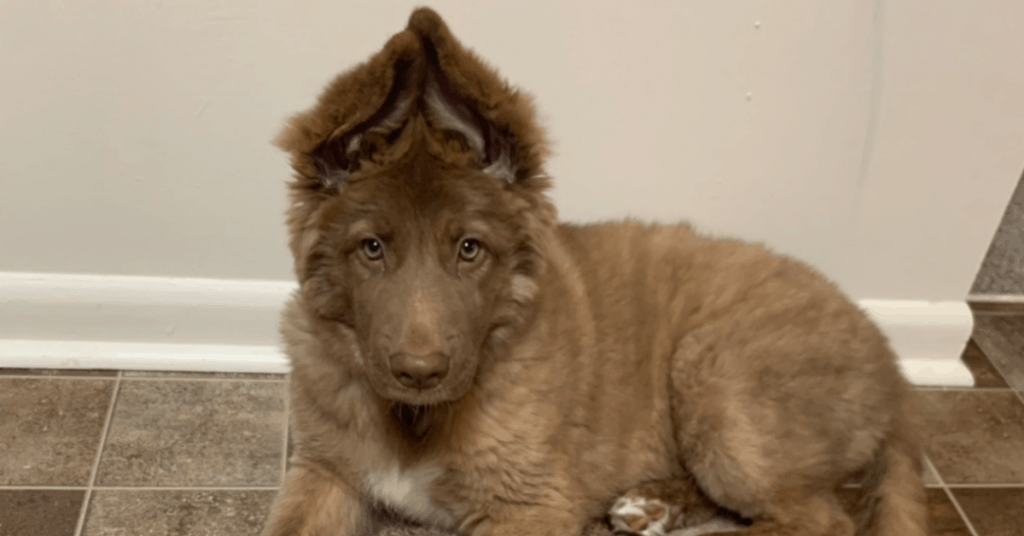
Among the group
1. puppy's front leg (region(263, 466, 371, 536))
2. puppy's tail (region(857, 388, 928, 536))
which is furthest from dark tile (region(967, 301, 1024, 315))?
puppy's front leg (region(263, 466, 371, 536))

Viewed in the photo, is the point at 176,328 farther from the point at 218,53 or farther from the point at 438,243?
the point at 438,243

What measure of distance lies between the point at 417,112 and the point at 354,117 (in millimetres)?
155

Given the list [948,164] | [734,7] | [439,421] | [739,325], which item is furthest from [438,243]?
[948,164]

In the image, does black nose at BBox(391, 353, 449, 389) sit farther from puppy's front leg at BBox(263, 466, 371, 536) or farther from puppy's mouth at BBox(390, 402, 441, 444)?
puppy's front leg at BBox(263, 466, 371, 536)

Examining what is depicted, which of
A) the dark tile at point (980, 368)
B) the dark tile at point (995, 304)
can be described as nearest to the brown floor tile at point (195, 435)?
the dark tile at point (980, 368)

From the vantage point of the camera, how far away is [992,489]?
9.30 feet

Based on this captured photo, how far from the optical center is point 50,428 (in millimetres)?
2693

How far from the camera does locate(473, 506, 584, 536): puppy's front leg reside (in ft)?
7.25

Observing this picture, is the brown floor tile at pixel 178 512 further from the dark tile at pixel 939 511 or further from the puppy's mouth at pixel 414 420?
the dark tile at pixel 939 511

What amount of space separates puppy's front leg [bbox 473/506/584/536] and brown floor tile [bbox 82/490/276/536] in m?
0.67

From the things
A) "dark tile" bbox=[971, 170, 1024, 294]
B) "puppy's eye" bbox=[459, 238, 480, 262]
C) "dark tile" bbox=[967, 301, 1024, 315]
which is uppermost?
"puppy's eye" bbox=[459, 238, 480, 262]

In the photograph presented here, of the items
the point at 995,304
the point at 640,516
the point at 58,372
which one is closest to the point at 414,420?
the point at 640,516

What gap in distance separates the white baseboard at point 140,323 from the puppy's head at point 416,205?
3.46 feet

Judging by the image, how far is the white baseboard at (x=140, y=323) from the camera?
115 inches
